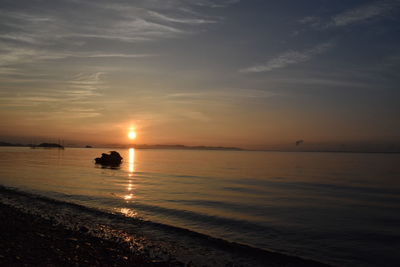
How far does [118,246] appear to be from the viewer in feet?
43.9

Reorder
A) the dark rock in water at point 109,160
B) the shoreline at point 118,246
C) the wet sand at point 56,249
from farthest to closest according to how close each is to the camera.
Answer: the dark rock in water at point 109,160
the shoreline at point 118,246
the wet sand at point 56,249

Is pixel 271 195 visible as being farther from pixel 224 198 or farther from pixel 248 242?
pixel 248 242

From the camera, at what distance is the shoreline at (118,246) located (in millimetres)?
10820

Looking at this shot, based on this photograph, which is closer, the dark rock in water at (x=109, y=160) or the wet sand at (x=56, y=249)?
the wet sand at (x=56, y=249)

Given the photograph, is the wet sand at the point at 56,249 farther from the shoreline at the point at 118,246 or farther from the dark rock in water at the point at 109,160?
the dark rock in water at the point at 109,160

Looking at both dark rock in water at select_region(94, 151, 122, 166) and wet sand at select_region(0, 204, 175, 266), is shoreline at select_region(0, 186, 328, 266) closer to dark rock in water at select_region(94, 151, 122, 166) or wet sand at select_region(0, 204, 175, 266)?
wet sand at select_region(0, 204, 175, 266)

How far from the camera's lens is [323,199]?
108 ft

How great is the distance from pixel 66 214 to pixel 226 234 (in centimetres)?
1132

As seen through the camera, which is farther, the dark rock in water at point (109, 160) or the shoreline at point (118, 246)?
the dark rock in water at point (109, 160)

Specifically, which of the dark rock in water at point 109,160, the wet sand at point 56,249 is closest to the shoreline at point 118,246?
the wet sand at point 56,249

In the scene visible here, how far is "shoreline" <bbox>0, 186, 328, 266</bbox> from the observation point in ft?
35.5

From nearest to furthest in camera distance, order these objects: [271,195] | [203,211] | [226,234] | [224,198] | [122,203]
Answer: [226,234] < [203,211] < [122,203] < [224,198] < [271,195]

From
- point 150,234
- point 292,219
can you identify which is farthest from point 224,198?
point 150,234

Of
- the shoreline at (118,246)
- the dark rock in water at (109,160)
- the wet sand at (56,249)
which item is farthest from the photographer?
the dark rock in water at (109,160)
